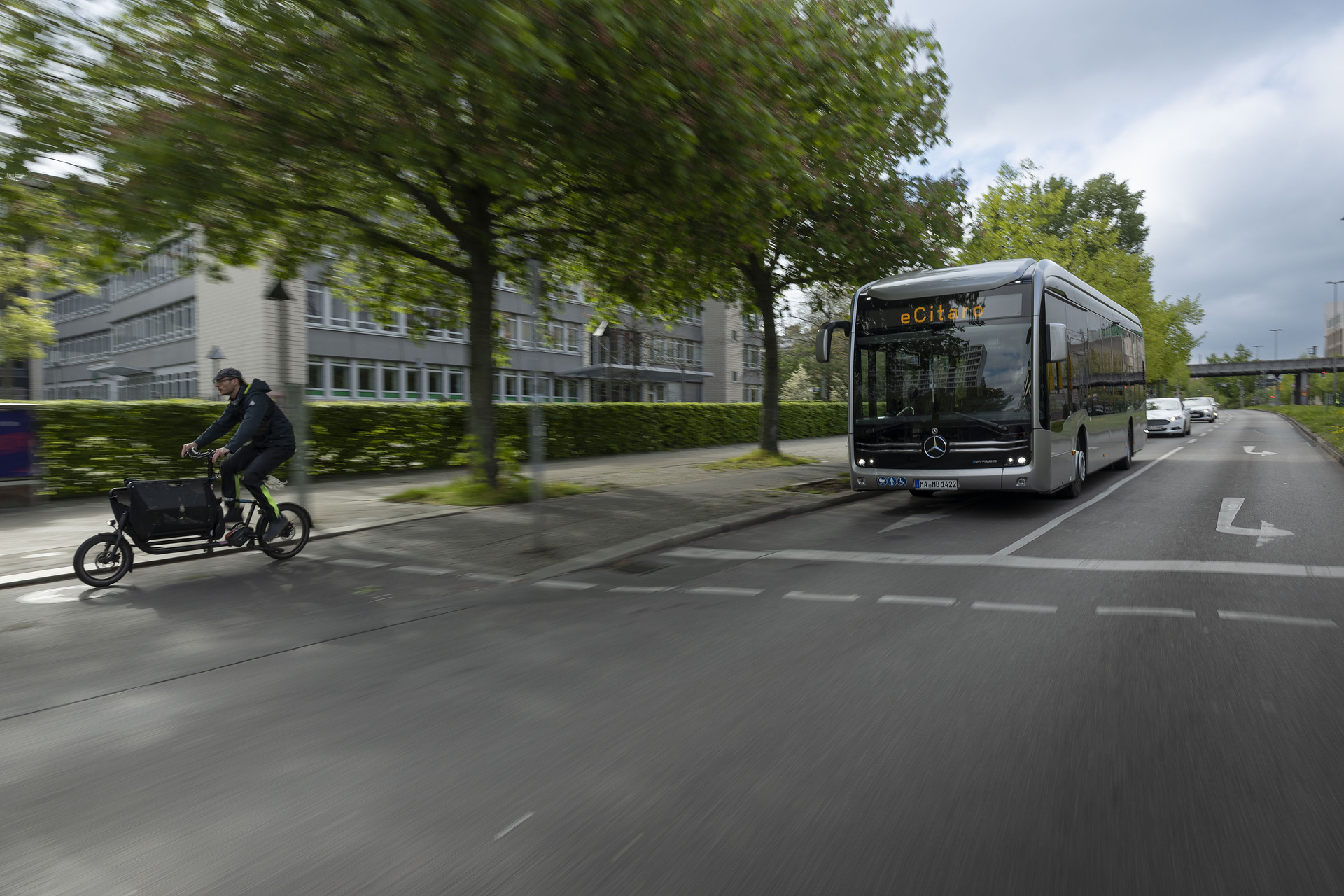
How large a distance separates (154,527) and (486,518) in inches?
167

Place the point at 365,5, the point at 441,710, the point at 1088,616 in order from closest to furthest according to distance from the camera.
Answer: the point at 441,710
the point at 1088,616
the point at 365,5

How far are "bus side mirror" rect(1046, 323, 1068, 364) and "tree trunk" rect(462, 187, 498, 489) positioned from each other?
7539 mm

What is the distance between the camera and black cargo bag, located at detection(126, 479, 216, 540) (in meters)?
7.29

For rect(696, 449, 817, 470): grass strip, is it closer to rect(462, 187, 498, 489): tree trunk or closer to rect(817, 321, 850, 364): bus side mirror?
rect(817, 321, 850, 364): bus side mirror

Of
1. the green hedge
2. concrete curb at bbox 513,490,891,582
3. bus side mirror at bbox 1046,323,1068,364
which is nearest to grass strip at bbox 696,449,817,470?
the green hedge

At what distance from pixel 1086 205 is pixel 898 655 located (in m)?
69.4

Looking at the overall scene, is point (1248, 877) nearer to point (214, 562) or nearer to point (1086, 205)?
point (214, 562)

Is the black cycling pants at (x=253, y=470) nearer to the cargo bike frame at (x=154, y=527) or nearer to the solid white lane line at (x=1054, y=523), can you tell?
the cargo bike frame at (x=154, y=527)

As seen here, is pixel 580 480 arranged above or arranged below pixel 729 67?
below

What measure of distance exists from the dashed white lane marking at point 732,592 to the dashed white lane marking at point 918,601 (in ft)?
3.17

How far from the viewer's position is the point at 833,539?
30.9 feet

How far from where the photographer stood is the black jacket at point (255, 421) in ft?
26.1

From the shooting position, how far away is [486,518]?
36.3 feet

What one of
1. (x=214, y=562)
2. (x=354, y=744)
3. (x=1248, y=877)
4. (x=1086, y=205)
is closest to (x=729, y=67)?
(x=214, y=562)
